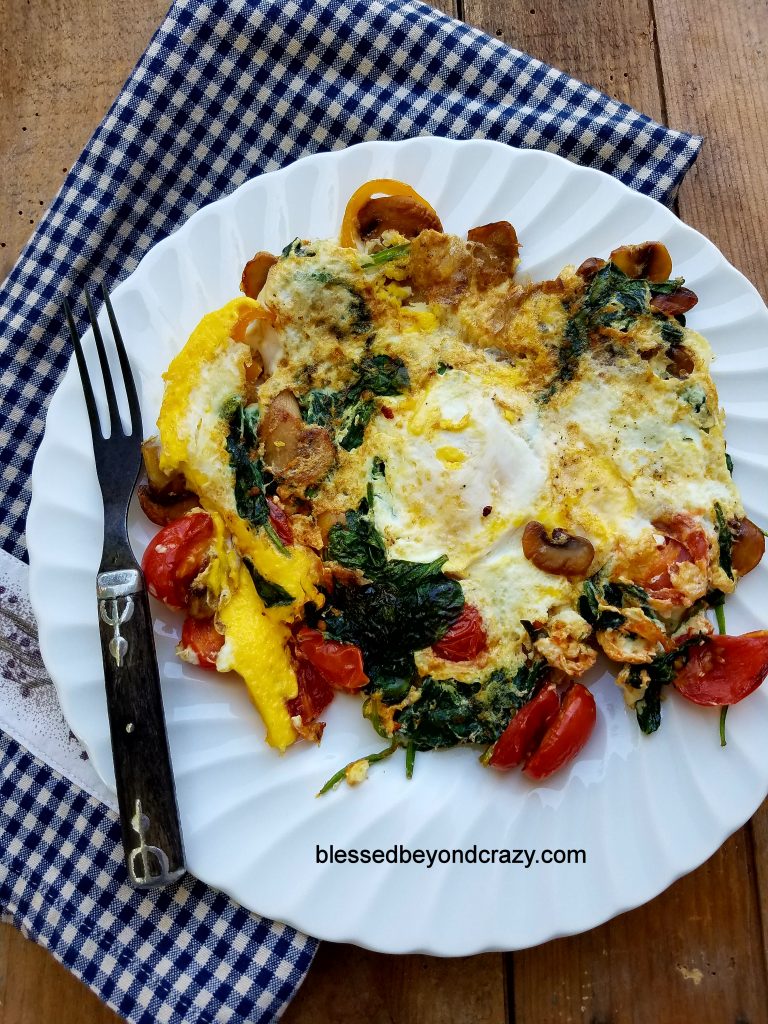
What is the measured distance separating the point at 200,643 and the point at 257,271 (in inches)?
68.9

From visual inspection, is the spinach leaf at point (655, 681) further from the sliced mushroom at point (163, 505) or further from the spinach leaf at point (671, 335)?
the sliced mushroom at point (163, 505)

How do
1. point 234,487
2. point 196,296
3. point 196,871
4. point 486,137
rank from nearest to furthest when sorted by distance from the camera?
point 196,871
point 234,487
point 196,296
point 486,137

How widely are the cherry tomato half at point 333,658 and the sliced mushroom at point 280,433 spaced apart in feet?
2.53

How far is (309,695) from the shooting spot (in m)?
3.82

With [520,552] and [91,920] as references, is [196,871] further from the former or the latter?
[520,552]

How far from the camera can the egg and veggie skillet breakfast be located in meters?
3.71

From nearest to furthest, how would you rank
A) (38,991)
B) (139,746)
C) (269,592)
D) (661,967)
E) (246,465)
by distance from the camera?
(139,746)
(269,592)
(246,465)
(661,967)
(38,991)

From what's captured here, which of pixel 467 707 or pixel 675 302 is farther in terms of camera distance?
pixel 675 302

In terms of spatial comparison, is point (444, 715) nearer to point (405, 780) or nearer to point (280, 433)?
point (405, 780)

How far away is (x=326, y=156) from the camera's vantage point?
432 centimetres

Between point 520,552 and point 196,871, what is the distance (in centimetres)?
194

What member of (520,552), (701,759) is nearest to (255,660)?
(520,552)

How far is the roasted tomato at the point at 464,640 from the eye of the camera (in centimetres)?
372

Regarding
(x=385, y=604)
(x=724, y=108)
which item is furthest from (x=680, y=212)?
(x=385, y=604)
